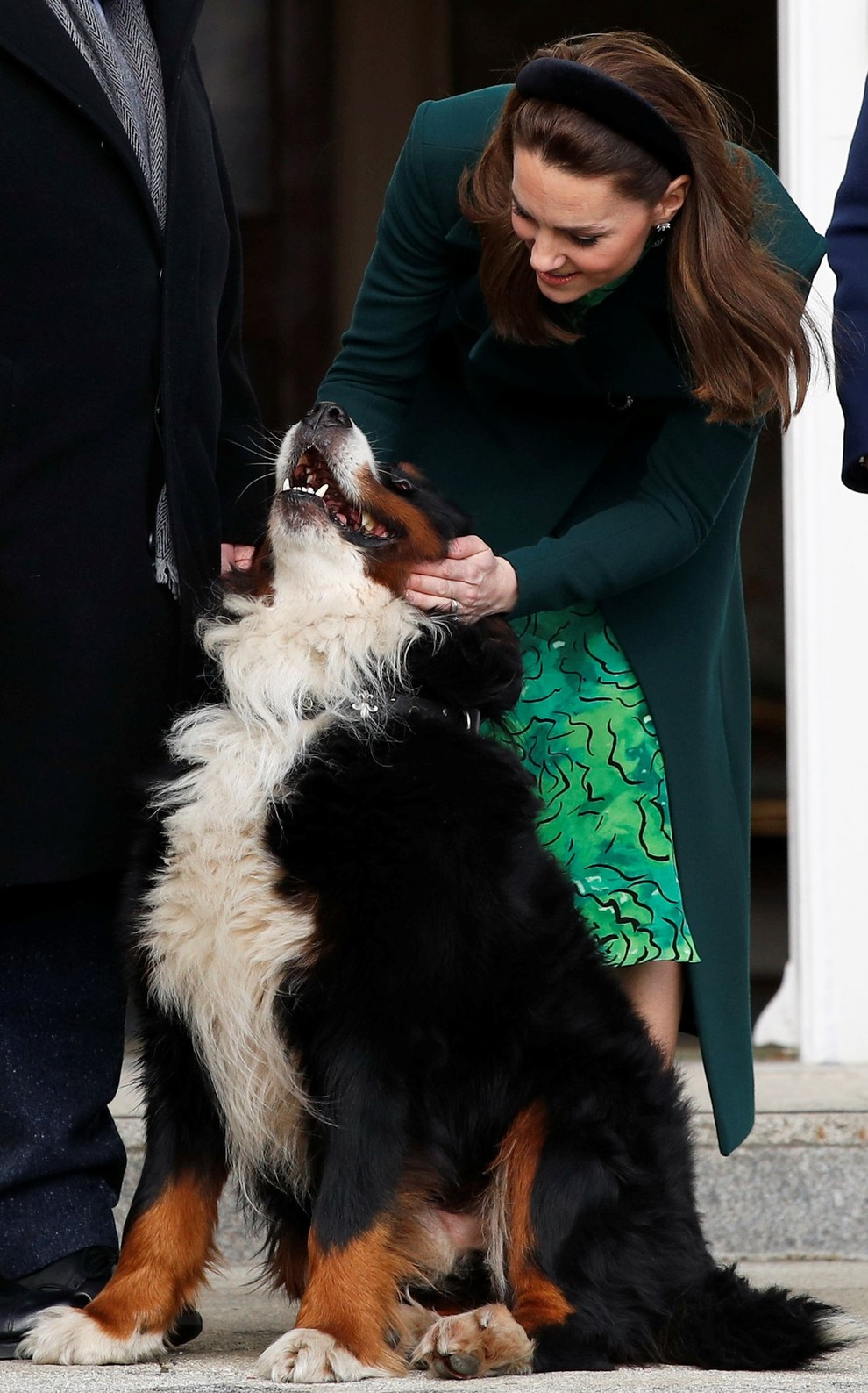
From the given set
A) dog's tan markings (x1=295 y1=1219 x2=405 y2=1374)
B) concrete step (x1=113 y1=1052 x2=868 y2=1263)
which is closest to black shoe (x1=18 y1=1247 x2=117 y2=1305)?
dog's tan markings (x1=295 y1=1219 x2=405 y2=1374)

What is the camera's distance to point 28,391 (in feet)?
8.12

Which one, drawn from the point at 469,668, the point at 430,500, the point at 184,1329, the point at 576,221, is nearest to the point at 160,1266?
the point at 184,1329

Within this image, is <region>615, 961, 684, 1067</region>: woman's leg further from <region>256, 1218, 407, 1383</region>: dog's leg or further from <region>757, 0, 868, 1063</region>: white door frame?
<region>757, 0, 868, 1063</region>: white door frame

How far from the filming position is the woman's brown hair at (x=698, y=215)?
7.97ft

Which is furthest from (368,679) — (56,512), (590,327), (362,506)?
(590,327)

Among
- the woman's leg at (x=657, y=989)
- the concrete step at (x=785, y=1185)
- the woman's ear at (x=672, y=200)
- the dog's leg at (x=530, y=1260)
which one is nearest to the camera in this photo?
the dog's leg at (x=530, y=1260)

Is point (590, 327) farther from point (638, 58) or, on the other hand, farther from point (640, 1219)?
point (640, 1219)

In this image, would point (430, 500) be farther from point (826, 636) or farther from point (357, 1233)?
point (826, 636)

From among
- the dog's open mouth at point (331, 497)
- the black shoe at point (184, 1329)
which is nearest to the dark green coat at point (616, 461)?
the dog's open mouth at point (331, 497)

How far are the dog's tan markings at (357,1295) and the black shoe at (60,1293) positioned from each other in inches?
11.2

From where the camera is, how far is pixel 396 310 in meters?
2.84

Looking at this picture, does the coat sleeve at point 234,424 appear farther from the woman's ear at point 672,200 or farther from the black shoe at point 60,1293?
the black shoe at point 60,1293

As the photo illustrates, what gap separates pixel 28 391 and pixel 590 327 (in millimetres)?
917

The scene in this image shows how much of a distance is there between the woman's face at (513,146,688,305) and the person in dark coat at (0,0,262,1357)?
0.58m
